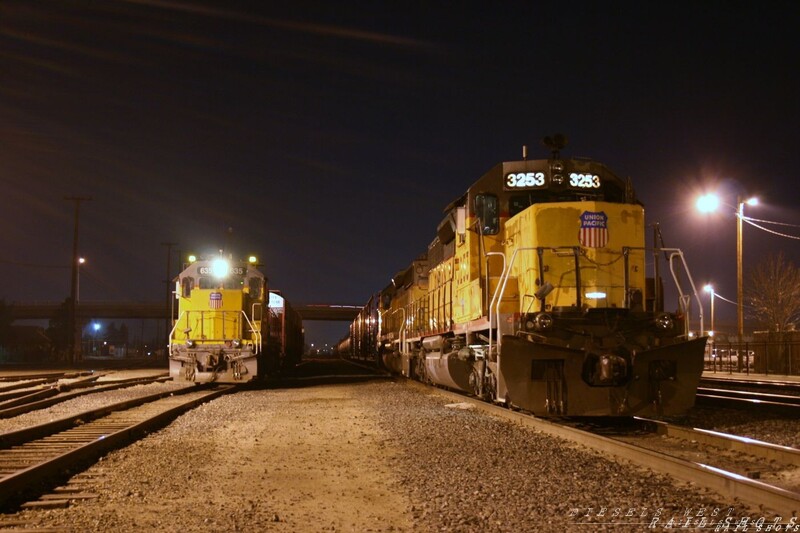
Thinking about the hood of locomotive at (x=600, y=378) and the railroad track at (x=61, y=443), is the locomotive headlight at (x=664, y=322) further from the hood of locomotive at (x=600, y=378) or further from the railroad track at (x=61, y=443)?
the railroad track at (x=61, y=443)

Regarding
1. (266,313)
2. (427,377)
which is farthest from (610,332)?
(266,313)

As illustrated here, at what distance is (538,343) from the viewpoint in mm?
A: 9461

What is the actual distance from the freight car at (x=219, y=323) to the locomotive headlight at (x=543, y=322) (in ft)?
39.7

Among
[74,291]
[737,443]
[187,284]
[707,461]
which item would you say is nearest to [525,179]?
[737,443]

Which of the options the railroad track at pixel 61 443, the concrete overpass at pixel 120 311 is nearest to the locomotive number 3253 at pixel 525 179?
the railroad track at pixel 61 443

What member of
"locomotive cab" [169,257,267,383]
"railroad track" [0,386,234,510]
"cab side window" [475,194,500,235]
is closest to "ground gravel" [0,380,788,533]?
"railroad track" [0,386,234,510]

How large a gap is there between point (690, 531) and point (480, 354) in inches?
295

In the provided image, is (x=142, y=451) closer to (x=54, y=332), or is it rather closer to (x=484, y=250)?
(x=484, y=250)

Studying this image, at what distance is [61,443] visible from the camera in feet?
30.3

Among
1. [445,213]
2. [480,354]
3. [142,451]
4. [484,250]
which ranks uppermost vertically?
[445,213]

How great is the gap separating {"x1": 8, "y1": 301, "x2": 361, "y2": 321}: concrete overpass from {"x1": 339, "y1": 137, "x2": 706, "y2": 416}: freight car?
229ft

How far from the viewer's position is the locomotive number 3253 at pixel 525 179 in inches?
454

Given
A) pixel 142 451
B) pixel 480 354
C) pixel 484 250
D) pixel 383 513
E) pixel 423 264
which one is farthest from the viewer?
pixel 423 264

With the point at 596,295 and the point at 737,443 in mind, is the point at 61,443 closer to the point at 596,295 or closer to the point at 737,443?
the point at 596,295
